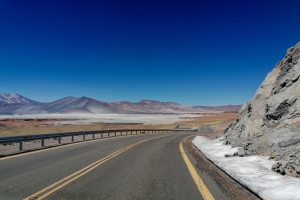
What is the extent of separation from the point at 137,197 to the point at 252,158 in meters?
5.32

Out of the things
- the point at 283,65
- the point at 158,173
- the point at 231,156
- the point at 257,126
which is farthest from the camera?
the point at 283,65

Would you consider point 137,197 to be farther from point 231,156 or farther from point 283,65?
point 283,65

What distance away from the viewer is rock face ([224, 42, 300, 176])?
8.32 m

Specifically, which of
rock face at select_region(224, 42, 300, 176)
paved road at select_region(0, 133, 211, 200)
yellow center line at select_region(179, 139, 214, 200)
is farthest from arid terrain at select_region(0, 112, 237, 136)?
paved road at select_region(0, 133, 211, 200)

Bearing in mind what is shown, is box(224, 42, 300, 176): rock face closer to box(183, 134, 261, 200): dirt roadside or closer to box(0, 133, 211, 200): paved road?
box(183, 134, 261, 200): dirt roadside

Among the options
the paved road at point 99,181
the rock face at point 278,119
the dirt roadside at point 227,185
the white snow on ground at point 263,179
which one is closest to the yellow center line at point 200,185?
the paved road at point 99,181

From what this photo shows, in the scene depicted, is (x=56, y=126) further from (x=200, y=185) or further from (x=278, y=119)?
(x=200, y=185)

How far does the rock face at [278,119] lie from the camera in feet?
27.3

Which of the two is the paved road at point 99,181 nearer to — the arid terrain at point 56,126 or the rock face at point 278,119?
the rock face at point 278,119

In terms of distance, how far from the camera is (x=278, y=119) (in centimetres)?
1134

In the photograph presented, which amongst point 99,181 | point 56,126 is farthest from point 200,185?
point 56,126

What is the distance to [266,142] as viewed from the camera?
32.8ft

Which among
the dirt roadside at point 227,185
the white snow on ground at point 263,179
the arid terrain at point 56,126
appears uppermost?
the arid terrain at point 56,126

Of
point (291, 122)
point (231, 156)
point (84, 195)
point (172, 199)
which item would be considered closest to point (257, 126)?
point (291, 122)
